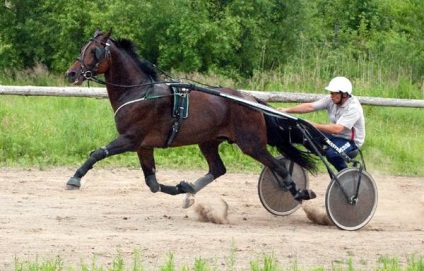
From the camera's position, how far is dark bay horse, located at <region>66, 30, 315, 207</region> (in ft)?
Answer: 37.8

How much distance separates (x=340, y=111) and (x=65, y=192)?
12.2ft

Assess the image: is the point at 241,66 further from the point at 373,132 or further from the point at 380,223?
the point at 380,223

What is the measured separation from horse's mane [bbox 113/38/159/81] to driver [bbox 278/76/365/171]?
149cm

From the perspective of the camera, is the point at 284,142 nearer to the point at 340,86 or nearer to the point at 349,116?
the point at 349,116

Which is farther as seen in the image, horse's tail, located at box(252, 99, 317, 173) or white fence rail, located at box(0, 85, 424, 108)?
white fence rail, located at box(0, 85, 424, 108)

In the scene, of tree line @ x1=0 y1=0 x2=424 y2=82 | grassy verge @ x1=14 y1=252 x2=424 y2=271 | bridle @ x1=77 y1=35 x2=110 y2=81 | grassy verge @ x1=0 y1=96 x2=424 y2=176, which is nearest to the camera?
grassy verge @ x1=14 y1=252 x2=424 y2=271

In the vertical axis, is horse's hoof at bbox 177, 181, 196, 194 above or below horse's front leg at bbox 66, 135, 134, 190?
below

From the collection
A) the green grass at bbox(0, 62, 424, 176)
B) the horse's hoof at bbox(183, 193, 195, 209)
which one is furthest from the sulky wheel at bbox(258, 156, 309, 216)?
the green grass at bbox(0, 62, 424, 176)

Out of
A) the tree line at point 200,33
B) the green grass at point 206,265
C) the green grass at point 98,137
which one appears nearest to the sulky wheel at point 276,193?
the green grass at point 206,265

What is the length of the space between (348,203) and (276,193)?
3.46ft

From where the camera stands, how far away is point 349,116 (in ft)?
37.4

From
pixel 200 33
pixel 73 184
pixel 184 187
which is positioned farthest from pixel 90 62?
pixel 200 33

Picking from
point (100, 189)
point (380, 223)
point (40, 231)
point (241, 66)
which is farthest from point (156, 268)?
point (241, 66)

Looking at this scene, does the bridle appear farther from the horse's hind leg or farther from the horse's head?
the horse's hind leg
